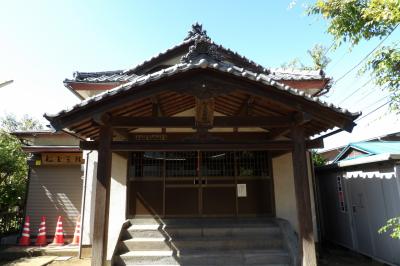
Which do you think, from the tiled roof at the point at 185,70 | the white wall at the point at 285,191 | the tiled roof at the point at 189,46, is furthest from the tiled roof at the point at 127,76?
the tiled roof at the point at 185,70

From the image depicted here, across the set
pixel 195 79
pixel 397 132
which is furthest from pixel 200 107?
pixel 397 132

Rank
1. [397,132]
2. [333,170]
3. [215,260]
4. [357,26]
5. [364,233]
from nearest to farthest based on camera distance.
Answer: [357,26] → [215,260] → [364,233] → [333,170] → [397,132]

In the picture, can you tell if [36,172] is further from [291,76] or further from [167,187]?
[291,76]

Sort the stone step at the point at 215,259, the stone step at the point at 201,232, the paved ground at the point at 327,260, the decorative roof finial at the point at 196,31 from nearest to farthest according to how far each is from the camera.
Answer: the stone step at the point at 215,259 < the stone step at the point at 201,232 < the paved ground at the point at 327,260 < the decorative roof finial at the point at 196,31

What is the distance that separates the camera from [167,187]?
805cm

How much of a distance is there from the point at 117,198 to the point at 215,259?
A: 330cm

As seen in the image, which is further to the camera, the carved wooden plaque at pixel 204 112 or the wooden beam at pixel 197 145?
the wooden beam at pixel 197 145

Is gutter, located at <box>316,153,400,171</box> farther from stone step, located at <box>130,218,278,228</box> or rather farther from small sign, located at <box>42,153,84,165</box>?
small sign, located at <box>42,153,84,165</box>

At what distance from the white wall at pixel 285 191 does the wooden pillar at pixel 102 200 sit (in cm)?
488

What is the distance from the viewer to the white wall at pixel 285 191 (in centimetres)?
788

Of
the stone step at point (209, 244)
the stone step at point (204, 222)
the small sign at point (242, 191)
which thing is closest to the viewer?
the stone step at point (209, 244)

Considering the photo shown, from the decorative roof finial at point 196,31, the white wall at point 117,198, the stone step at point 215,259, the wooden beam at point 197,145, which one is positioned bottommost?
the stone step at point 215,259

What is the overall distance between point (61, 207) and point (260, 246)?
857 cm

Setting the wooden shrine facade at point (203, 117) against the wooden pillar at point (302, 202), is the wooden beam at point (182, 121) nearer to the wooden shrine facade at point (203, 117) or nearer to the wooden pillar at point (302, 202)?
the wooden shrine facade at point (203, 117)
